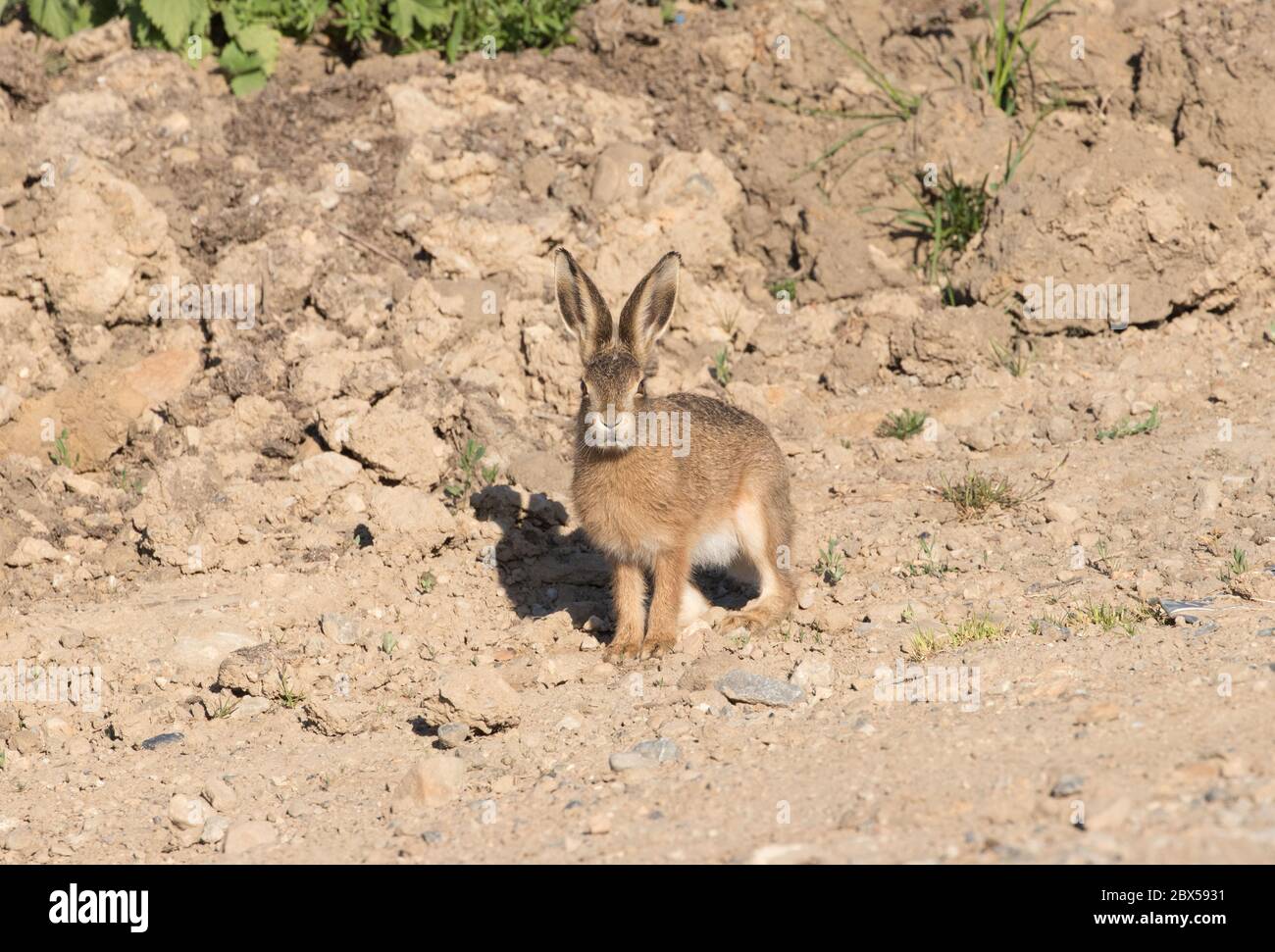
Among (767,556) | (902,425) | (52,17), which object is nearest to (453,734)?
(767,556)

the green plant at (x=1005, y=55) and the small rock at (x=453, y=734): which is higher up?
the green plant at (x=1005, y=55)

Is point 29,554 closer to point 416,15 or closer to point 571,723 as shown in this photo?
point 571,723

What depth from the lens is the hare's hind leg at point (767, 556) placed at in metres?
7.65

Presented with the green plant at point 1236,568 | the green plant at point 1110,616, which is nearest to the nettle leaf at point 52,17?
the green plant at point 1110,616

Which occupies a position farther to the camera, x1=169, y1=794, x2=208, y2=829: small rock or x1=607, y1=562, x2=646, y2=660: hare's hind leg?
x1=607, y1=562, x2=646, y2=660: hare's hind leg

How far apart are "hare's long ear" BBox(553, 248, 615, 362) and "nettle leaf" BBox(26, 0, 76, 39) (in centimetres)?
655

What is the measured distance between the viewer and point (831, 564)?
8016mm

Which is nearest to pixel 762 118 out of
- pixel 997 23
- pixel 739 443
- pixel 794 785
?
pixel 997 23

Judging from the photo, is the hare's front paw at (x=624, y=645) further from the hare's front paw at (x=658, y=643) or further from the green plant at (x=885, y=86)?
the green plant at (x=885, y=86)

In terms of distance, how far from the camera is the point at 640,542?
7.42 m

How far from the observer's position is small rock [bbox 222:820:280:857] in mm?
5750

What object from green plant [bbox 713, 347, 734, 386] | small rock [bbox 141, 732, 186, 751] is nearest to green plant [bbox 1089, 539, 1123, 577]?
green plant [bbox 713, 347, 734, 386]

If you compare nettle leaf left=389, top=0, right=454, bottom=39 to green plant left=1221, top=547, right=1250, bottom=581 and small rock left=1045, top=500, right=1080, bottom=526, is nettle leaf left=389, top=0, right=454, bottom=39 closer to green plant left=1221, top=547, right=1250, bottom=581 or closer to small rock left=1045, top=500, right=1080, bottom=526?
small rock left=1045, top=500, right=1080, bottom=526

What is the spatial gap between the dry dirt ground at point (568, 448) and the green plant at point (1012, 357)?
0.12 metres
